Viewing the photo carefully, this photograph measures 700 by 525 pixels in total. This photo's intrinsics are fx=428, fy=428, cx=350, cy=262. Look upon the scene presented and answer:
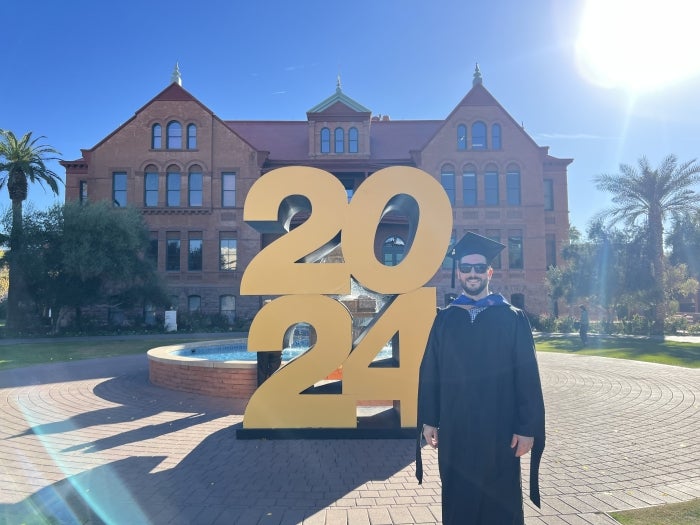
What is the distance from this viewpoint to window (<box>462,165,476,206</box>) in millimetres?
31109

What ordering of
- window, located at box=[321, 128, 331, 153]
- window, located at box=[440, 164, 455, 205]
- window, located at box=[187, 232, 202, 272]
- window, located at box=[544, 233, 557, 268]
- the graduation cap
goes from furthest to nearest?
window, located at box=[544, 233, 557, 268]
window, located at box=[321, 128, 331, 153]
window, located at box=[440, 164, 455, 205]
window, located at box=[187, 232, 202, 272]
the graduation cap

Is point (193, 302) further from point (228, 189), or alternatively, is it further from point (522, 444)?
point (522, 444)

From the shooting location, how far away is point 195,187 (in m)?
30.8

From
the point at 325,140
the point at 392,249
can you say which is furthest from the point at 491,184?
the point at 325,140

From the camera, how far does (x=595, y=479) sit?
4.71m

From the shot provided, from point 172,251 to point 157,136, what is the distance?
333 inches

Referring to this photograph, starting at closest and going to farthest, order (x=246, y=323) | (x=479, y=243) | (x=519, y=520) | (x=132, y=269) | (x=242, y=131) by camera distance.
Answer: (x=519, y=520) → (x=479, y=243) → (x=132, y=269) → (x=246, y=323) → (x=242, y=131)

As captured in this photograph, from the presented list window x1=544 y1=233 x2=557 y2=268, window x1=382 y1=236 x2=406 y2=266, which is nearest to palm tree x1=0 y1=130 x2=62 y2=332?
window x1=382 y1=236 x2=406 y2=266

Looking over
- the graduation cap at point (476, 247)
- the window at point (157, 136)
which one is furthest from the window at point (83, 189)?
the graduation cap at point (476, 247)

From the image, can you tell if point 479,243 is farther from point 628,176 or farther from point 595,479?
point 628,176

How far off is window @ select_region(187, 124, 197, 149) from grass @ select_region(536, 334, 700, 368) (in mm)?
26060

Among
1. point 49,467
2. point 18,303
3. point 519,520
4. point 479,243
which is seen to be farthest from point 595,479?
point 18,303

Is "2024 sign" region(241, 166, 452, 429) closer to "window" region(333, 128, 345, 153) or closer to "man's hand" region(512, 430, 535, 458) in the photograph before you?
"man's hand" region(512, 430, 535, 458)

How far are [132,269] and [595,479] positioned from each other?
26.2 meters
